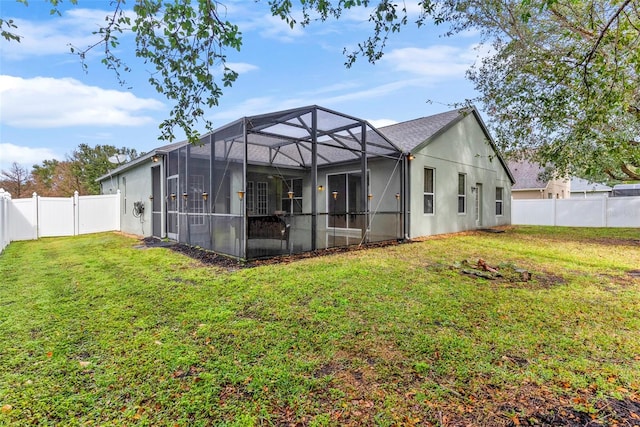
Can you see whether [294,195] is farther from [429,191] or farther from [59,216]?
[59,216]

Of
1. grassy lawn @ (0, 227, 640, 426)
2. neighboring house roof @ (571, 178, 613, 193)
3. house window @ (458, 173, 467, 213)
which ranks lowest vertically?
grassy lawn @ (0, 227, 640, 426)

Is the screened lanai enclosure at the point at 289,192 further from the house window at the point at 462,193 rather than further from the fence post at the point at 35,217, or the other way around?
the fence post at the point at 35,217

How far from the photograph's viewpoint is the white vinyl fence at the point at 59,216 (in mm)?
10414

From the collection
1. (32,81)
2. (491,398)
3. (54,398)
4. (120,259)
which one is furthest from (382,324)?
(32,81)

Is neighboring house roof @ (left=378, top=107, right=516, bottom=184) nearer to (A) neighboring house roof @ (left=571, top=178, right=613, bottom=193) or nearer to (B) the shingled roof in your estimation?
(B) the shingled roof

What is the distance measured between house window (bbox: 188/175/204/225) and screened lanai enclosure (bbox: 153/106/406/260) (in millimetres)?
25

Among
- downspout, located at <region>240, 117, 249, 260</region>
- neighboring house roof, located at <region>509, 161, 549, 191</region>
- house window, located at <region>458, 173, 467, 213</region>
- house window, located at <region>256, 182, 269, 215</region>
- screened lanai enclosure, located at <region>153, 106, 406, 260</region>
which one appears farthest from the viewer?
neighboring house roof, located at <region>509, 161, 549, 191</region>

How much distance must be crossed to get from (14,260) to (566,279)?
34.9 ft

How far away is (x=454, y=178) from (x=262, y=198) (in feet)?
24.0

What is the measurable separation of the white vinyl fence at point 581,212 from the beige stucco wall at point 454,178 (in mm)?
4313

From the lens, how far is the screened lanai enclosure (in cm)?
645

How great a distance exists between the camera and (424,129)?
1091 cm

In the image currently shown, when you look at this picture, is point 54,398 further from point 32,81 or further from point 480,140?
point 480,140

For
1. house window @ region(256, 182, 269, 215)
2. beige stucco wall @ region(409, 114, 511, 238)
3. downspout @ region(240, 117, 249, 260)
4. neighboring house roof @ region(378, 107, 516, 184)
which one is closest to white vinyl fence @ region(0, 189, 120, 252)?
house window @ region(256, 182, 269, 215)
